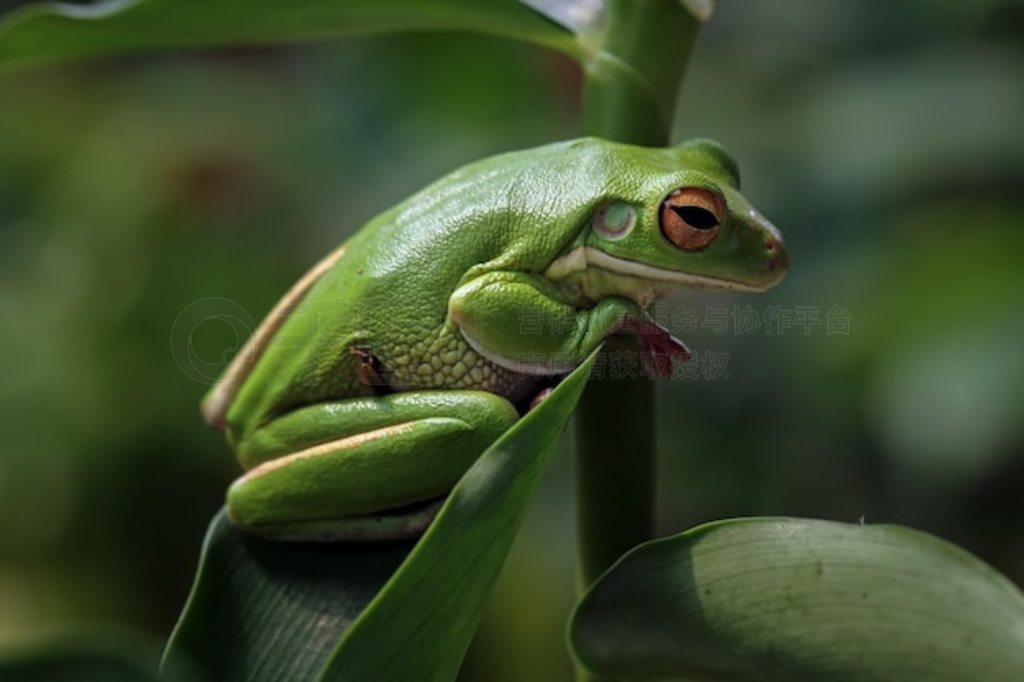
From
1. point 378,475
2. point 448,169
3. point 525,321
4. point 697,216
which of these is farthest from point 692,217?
point 448,169

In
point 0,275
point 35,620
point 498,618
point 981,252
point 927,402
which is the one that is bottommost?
point 35,620

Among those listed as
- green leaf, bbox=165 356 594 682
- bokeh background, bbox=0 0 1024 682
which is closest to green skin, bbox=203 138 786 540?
green leaf, bbox=165 356 594 682

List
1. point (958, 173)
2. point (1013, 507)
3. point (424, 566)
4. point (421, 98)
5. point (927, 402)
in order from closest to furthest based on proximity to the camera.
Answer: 1. point (424, 566)
2. point (927, 402)
3. point (958, 173)
4. point (1013, 507)
5. point (421, 98)

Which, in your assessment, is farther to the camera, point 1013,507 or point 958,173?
point 1013,507

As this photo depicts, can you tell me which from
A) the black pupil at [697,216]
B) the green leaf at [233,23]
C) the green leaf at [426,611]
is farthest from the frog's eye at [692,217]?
the green leaf at [426,611]

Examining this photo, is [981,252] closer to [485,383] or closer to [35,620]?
[485,383]

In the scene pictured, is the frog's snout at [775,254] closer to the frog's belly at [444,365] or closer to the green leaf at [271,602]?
the frog's belly at [444,365]

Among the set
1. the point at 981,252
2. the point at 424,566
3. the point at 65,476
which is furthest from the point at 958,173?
the point at 65,476
